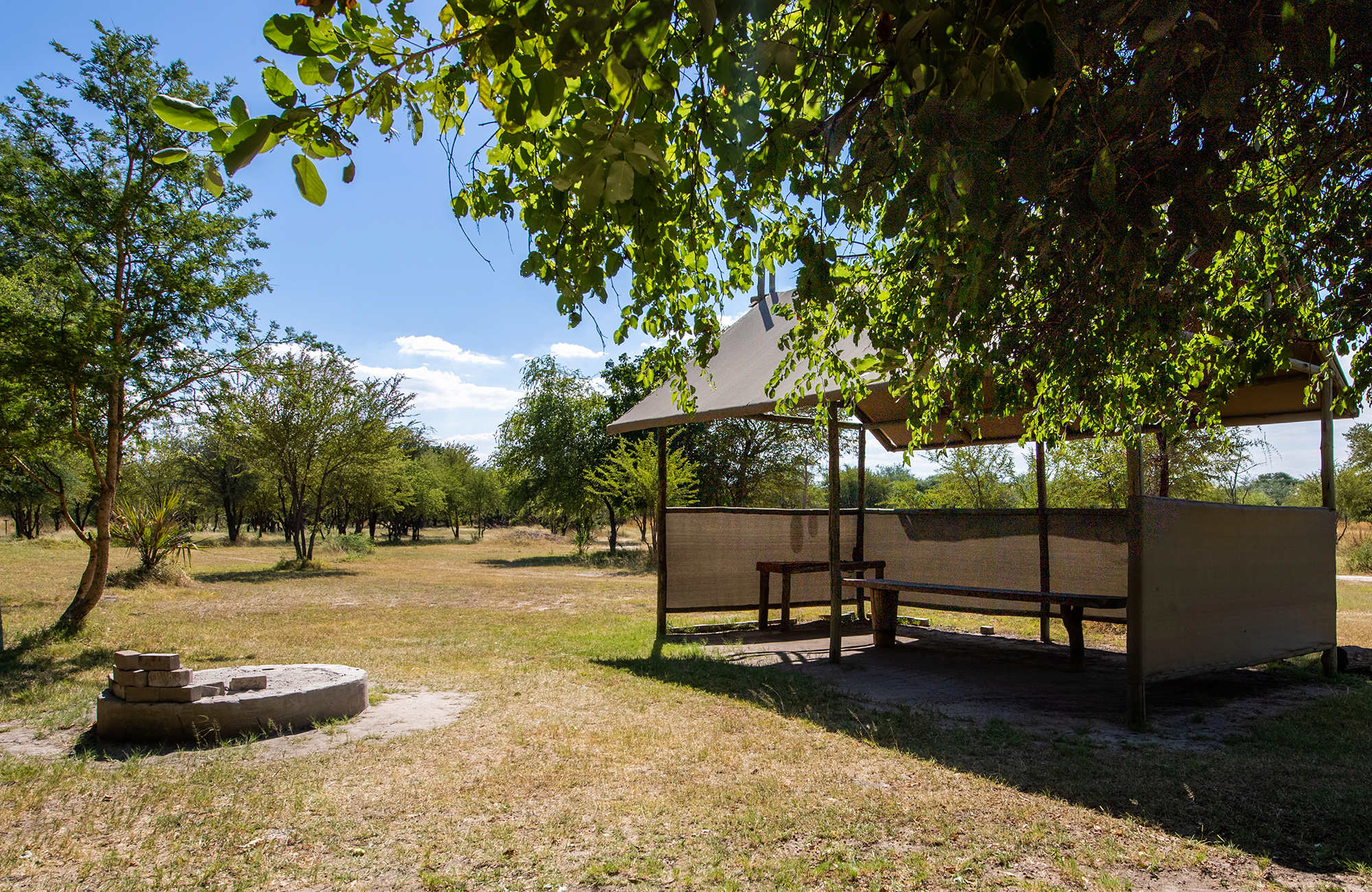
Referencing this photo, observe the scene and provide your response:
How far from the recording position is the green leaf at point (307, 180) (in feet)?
6.25

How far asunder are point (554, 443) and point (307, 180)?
3415cm

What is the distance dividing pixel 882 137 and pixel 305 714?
16.9 ft

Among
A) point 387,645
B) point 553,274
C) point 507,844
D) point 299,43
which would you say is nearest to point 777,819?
point 507,844

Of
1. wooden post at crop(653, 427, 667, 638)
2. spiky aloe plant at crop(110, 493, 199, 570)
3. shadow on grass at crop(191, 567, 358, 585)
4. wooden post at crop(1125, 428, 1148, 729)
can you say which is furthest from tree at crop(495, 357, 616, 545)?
wooden post at crop(1125, 428, 1148, 729)

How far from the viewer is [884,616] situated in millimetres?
9219

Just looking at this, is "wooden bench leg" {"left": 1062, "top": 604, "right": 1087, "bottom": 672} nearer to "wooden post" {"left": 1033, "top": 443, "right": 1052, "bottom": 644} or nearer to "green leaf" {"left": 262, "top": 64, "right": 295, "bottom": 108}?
"wooden post" {"left": 1033, "top": 443, "right": 1052, "bottom": 644}

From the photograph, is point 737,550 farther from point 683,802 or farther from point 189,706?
point 683,802

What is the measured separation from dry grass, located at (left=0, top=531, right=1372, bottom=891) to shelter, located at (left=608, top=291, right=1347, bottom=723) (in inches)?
30.7

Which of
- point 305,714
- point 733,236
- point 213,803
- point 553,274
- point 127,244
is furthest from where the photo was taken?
point 127,244

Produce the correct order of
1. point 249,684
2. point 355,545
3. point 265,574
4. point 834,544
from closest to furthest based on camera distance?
point 249,684 < point 834,544 < point 265,574 < point 355,545

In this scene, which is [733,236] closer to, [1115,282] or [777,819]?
[1115,282]

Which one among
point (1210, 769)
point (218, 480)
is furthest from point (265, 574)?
point (218, 480)

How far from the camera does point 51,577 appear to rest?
16.9 m

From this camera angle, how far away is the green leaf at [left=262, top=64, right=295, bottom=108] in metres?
1.87
